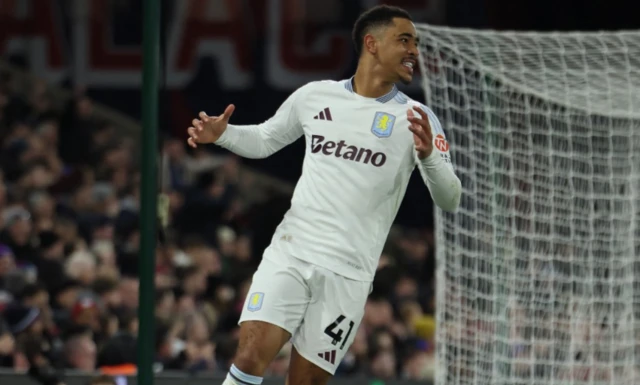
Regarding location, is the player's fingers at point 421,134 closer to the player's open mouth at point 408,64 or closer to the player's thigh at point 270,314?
the player's open mouth at point 408,64

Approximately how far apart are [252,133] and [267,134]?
0.07m

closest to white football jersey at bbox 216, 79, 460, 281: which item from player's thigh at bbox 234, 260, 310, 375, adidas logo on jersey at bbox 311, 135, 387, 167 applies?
adidas logo on jersey at bbox 311, 135, 387, 167

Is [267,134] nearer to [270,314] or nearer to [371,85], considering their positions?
[371,85]

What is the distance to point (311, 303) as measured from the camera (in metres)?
5.47

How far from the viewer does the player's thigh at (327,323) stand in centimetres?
543

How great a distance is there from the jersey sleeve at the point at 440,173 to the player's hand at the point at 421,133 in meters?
0.05

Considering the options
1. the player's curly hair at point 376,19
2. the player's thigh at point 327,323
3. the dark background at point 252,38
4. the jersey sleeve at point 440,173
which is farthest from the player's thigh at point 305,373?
the dark background at point 252,38

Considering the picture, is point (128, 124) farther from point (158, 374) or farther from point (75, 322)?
point (158, 374)

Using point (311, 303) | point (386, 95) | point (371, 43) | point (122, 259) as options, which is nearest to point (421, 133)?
point (386, 95)

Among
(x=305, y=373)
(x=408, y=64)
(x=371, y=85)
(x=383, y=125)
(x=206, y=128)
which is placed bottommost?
(x=305, y=373)

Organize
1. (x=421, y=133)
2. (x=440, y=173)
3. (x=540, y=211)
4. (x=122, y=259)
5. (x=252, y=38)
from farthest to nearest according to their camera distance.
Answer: (x=252, y=38) < (x=122, y=259) < (x=540, y=211) < (x=440, y=173) < (x=421, y=133)

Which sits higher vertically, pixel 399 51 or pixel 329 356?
pixel 399 51

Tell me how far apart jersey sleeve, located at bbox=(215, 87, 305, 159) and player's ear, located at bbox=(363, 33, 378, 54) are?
327 mm

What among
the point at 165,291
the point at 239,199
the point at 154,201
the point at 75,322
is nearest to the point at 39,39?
the point at 239,199
